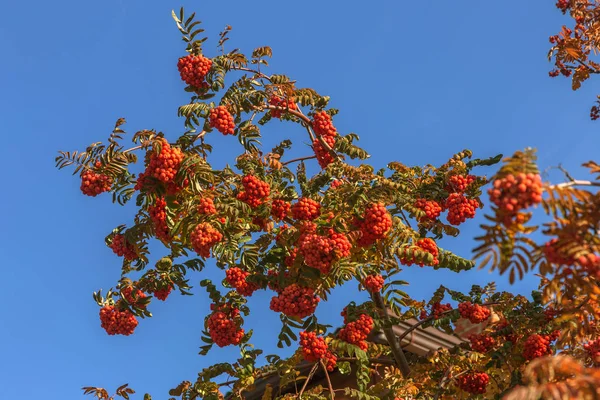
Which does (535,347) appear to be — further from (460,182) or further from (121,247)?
(121,247)

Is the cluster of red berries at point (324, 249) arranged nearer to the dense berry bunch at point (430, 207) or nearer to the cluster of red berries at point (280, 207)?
the cluster of red berries at point (280, 207)

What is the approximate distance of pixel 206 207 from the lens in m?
7.08

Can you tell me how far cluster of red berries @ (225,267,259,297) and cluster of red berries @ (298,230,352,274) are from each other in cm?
149

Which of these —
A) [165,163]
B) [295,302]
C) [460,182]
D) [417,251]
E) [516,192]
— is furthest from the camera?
[460,182]

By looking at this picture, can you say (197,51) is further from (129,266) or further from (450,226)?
(450,226)

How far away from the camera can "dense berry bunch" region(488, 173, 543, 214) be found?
339 cm

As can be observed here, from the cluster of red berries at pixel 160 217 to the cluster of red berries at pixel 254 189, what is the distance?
820 millimetres

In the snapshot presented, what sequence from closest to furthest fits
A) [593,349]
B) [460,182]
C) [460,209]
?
[593,349], [460,209], [460,182]

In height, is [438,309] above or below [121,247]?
below

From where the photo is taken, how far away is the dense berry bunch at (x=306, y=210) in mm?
7328

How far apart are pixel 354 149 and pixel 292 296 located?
207cm

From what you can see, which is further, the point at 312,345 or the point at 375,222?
the point at 312,345

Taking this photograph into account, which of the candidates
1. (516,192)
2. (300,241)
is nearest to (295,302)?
(300,241)

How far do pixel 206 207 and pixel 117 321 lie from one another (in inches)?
89.0
